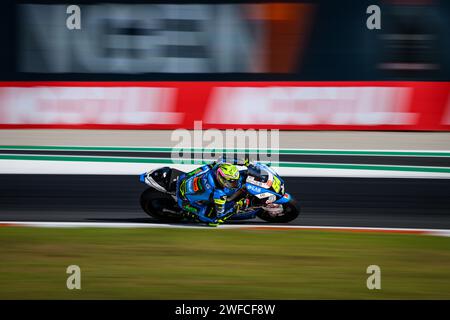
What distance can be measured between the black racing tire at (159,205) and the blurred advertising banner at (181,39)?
741 centimetres

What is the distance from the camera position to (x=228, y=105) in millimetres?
16609

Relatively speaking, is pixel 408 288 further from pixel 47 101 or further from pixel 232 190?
pixel 47 101

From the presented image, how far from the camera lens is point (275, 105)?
53.9ft

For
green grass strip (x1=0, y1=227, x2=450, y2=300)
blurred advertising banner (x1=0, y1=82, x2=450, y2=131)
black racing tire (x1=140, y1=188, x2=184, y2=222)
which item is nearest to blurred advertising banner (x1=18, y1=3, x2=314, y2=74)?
blurred advertising banner (x1=0, y1=82, x2=450, y2=131)

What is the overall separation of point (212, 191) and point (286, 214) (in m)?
1.21

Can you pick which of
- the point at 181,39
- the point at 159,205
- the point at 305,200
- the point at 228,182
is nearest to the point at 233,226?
the point at 228,182

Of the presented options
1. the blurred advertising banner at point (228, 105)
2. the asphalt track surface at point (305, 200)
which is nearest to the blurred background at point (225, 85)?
the blurred advertising banner at point (228, 105)

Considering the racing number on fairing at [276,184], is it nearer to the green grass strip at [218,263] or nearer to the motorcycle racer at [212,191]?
the motorcycle racer at [212,191]

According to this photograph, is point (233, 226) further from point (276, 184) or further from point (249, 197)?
point (276, 184)

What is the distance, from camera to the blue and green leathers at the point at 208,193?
9.23 metres

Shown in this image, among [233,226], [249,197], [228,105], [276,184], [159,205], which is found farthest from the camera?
[228,105]

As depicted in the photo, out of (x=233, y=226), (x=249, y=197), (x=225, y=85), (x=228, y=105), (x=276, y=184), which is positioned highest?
(x=225, y=85)

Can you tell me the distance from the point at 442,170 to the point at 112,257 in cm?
772

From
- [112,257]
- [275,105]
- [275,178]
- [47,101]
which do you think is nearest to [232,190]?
[275,178]
